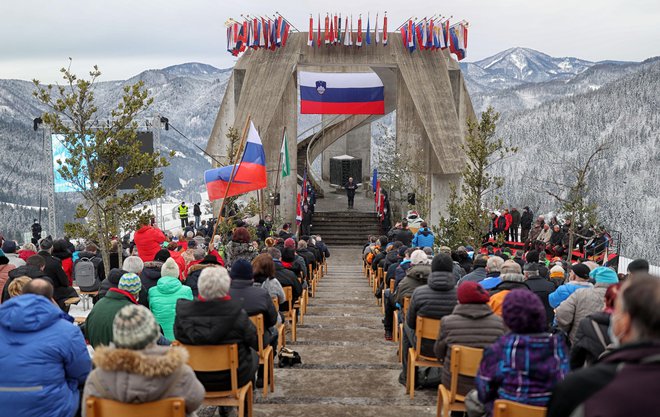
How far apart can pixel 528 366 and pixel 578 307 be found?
2065 mm

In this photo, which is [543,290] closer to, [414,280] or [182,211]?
[414,280]

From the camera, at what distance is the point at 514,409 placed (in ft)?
10.6

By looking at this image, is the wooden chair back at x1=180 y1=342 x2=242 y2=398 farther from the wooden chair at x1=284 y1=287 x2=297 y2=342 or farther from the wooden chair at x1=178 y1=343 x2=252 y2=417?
the wooden chair at x1=284 y1=287 x2=297 y2=342

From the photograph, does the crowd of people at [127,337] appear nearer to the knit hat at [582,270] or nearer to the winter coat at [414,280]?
the winter coat at [414,280]

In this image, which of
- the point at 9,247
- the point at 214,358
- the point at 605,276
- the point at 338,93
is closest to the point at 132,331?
the point at 214,358

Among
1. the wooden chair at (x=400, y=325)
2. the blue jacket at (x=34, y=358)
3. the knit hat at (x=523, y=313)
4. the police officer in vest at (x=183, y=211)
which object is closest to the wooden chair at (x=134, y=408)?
the blue jacket at (x=34, y=358)

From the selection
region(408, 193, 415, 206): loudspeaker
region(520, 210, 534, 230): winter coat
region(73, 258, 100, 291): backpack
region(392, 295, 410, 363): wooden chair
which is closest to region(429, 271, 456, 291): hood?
region(392, 295, 410, 363): wooden chair

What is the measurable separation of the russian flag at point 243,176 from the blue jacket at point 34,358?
7816 mm

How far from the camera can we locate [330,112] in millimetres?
24203

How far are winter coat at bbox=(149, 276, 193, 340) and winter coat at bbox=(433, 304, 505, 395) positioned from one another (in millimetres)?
2768

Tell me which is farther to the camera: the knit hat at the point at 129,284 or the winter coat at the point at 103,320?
the knit hat at the point at 129,284

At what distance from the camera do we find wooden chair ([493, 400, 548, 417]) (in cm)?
322

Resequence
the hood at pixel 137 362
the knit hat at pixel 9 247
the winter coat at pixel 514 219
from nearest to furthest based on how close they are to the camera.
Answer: the hood at pixel 137 362, the knit hat at pixel 9 247, the winter coat at pixel 514 219

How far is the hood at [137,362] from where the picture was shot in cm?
302
